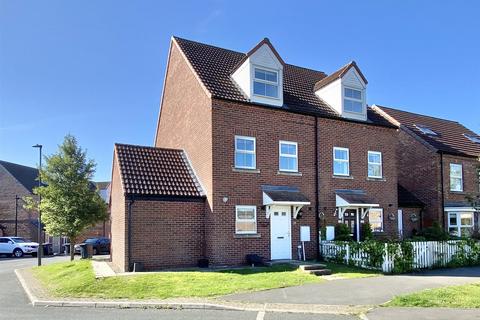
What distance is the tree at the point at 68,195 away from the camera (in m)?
23.4

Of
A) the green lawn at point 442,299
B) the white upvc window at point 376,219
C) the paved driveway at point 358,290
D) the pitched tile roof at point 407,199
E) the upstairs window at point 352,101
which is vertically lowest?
the paved driveway at point 358,290

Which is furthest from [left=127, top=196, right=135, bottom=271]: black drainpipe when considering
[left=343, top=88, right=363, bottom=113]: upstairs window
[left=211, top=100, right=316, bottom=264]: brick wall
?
[left=343, top=88, right=363, bottom=113]: upstairs window

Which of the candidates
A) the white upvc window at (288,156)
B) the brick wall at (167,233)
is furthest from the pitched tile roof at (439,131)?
the brick wall at (167,233)

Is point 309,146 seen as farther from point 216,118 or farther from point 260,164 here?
point 216,118

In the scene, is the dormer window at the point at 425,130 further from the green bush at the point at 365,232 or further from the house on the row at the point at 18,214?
the house on the row at the point at 18,214

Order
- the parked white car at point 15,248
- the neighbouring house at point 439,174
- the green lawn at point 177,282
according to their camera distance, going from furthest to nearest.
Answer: the parked white car at point 15,248 < the neighbouring house at point 439,174 < the green lawn at point 177,282

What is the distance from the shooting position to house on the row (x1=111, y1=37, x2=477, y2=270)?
17.8 m

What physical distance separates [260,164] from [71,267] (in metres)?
8.81

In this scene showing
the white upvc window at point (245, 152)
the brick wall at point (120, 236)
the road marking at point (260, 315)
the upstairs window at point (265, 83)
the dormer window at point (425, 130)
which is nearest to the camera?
the road marking at point (260, 315)

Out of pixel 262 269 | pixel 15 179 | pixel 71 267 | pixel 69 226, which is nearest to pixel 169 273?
pixel 262 269

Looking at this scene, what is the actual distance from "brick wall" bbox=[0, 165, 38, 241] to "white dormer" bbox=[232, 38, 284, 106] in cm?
3275

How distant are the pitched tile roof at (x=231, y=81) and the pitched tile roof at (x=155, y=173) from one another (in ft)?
12.2

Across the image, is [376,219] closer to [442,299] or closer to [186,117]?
[186,117]

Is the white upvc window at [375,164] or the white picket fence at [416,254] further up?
the white upvc window at [375,164]
